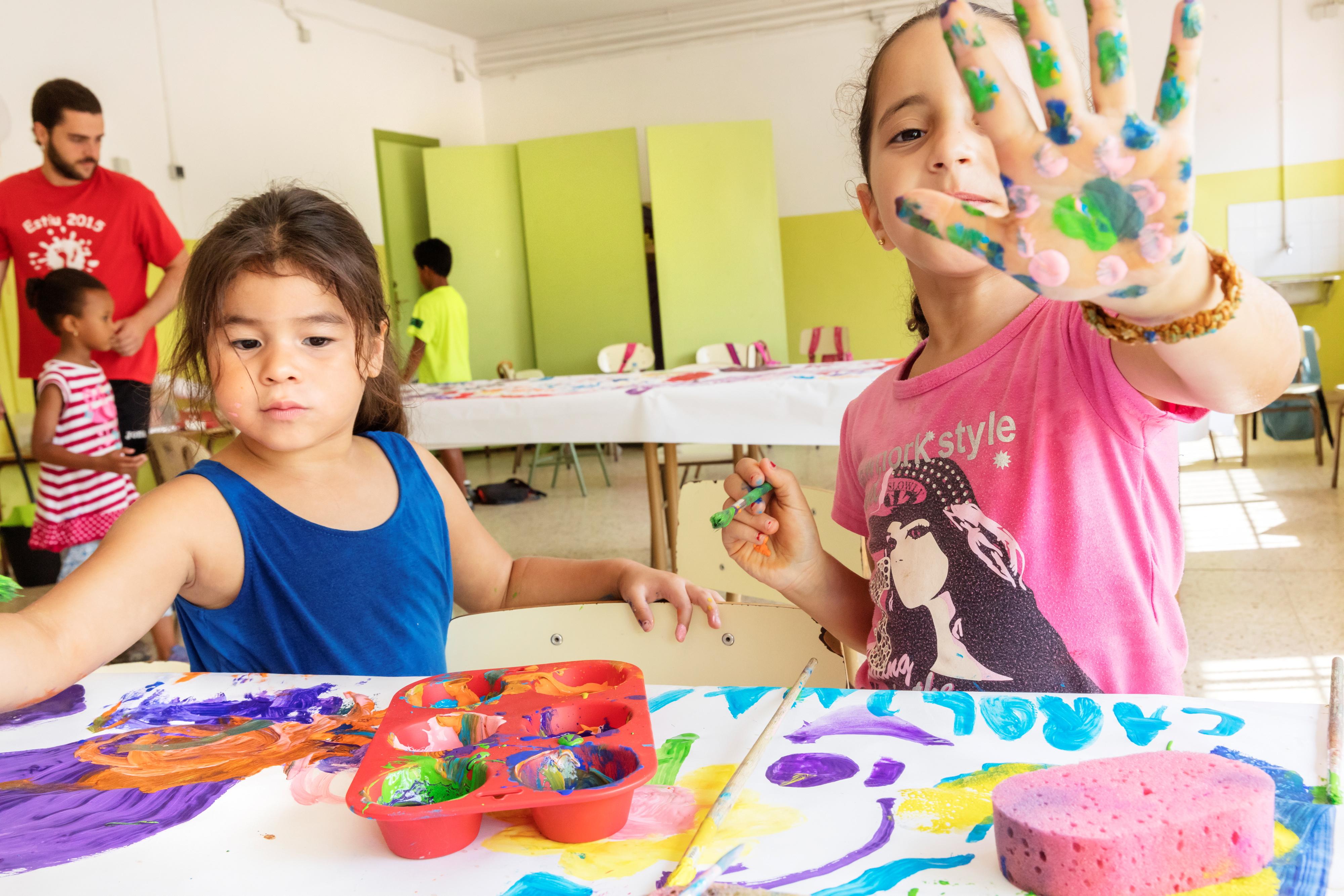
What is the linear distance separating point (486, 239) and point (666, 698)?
6.19 metres

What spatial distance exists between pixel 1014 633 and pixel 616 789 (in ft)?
1.62

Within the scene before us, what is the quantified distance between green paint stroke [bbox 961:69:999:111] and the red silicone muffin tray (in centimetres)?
46

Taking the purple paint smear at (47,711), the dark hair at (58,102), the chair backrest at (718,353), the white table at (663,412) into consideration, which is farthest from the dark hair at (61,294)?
the chair backrest at (718,353)

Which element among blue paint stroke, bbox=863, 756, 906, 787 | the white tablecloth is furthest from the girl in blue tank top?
the white tablecloth

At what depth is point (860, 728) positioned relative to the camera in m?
0.72

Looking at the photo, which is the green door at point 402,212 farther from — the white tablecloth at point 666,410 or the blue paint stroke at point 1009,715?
the blue paint stroke at point 1009,715

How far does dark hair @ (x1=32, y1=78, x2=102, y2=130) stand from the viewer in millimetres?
2938

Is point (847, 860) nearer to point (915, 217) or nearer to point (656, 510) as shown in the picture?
point (915, 217)

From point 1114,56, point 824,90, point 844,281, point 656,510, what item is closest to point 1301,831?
point 1114,56

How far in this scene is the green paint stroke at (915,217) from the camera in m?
0.55

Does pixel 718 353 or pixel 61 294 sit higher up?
pixel 61 294

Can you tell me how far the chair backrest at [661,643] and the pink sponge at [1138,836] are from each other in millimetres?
561

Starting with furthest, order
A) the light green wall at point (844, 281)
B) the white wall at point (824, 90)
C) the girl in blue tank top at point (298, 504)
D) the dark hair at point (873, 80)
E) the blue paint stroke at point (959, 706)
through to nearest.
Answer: the light green wall at point (844, 281) → the white wall at point (824, 90) → the girl in blue tank top at point (298, 504) → the dark hair at point (873, 80) → the blue paint stroke at point (959, 706)

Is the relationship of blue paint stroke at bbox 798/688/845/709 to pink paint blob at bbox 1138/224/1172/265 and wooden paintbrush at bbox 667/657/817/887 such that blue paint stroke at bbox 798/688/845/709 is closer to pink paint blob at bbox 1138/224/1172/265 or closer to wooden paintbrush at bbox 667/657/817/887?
wooden paintbrush at bbox 667/657/817/887
